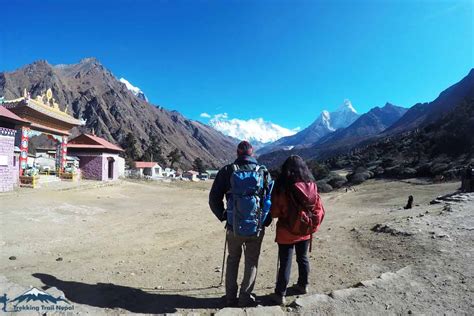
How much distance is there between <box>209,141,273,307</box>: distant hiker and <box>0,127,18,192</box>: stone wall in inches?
678

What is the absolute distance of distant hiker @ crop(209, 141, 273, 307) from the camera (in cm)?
407

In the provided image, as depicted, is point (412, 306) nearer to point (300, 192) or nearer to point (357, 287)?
point (357, 287)

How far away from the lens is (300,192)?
14.0 feet

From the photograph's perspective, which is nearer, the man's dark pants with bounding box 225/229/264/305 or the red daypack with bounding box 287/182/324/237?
the man's dark pants with bounding box 225/229/264/305

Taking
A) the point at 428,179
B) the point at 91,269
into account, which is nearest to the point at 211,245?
the point at 91,269

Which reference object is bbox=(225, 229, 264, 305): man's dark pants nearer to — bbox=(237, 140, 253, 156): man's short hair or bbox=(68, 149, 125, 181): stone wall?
bbox=(237, 140, 253, 156): man's short hair

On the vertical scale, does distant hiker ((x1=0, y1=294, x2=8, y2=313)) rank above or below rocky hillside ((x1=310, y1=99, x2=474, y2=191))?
below

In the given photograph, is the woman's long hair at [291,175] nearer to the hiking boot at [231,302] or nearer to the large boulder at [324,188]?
the hiking boot at [231,302]

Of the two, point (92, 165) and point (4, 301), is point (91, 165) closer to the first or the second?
point (92, 165)

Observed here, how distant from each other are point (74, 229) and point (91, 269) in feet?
16.6

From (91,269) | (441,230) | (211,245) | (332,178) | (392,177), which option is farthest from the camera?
(332,178)

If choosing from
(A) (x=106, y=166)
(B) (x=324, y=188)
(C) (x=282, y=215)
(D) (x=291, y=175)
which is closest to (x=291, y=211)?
(C) (x=282, y=215)

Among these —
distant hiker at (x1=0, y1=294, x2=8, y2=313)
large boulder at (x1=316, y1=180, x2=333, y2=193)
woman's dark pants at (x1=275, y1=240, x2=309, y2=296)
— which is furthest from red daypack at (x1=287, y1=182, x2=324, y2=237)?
large boulder at (x1=316, y1=180, x2=333, y2=193)

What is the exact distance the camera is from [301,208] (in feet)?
14.0
